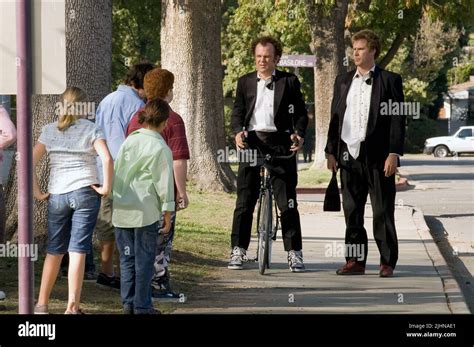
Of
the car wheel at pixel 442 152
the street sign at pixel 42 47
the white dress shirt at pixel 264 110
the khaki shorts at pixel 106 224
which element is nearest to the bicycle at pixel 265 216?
the white dress shirt at pixel 264 110

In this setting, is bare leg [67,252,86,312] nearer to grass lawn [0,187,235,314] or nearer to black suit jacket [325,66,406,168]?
grass lawn [0,187,235,314]

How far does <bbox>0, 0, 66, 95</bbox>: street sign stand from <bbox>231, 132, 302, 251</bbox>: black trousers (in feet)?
17.4

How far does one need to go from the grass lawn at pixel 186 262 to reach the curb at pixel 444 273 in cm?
218

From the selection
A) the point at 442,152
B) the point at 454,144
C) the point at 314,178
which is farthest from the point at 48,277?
the point at 442,152

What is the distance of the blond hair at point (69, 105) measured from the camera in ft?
30.5

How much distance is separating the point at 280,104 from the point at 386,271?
185 cm

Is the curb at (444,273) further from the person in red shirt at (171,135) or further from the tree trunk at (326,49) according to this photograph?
the tree trunk at (326,49)

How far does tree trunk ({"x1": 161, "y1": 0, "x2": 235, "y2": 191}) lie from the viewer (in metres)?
22.2

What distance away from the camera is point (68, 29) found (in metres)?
12.6

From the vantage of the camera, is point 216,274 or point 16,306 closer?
point 16,306

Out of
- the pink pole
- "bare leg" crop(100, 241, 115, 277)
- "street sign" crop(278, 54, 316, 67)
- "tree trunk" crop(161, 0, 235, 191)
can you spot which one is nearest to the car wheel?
"street sign" crop(278, 54, 316, 67)
